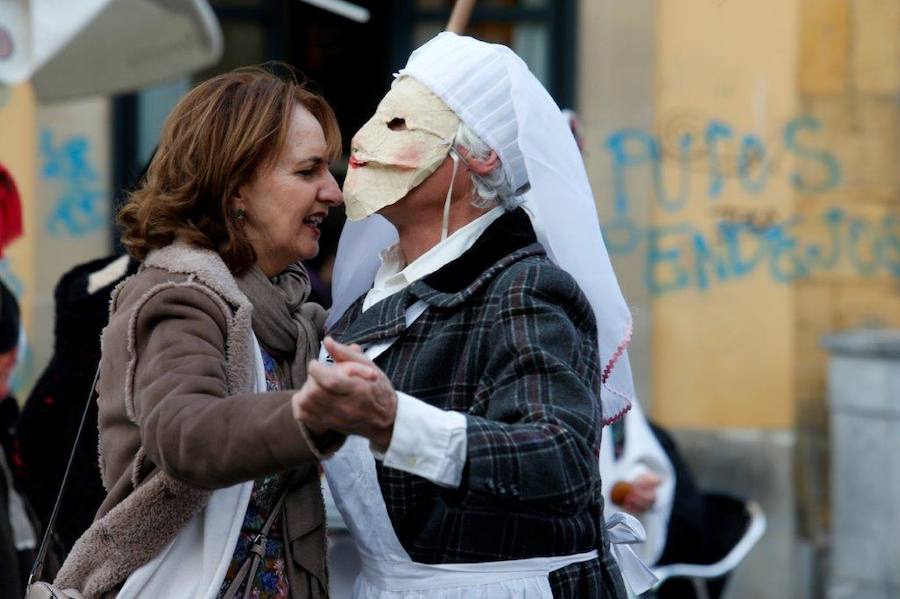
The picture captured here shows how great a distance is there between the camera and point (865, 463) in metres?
6.59

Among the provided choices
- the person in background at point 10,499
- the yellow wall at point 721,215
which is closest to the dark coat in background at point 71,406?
the person in background at point 10,499

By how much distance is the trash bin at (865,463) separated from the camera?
6.46m

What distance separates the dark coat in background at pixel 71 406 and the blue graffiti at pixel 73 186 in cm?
315

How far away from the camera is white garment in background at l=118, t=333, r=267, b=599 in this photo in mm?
2480

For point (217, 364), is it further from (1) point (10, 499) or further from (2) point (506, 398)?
(1) point (10, 499)

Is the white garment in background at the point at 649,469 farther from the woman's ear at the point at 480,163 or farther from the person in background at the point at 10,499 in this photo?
the woman's ear at the point at 480,163

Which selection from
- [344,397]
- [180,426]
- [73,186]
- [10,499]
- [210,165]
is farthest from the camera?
[73,186]

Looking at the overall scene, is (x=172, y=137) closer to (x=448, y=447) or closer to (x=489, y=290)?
(x=489, y=290)

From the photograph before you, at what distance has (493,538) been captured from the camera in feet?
8.43

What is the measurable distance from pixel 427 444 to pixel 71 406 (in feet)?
6.05

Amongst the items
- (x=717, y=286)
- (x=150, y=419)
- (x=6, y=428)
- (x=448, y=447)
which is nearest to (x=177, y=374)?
(x=150, y=419)

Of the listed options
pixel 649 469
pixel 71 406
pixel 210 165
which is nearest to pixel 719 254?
pixel 649 469

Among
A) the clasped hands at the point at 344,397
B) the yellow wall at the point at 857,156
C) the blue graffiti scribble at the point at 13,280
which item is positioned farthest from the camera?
the yellow wall at the point at 857,156

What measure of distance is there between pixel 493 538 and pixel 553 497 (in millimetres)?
292
